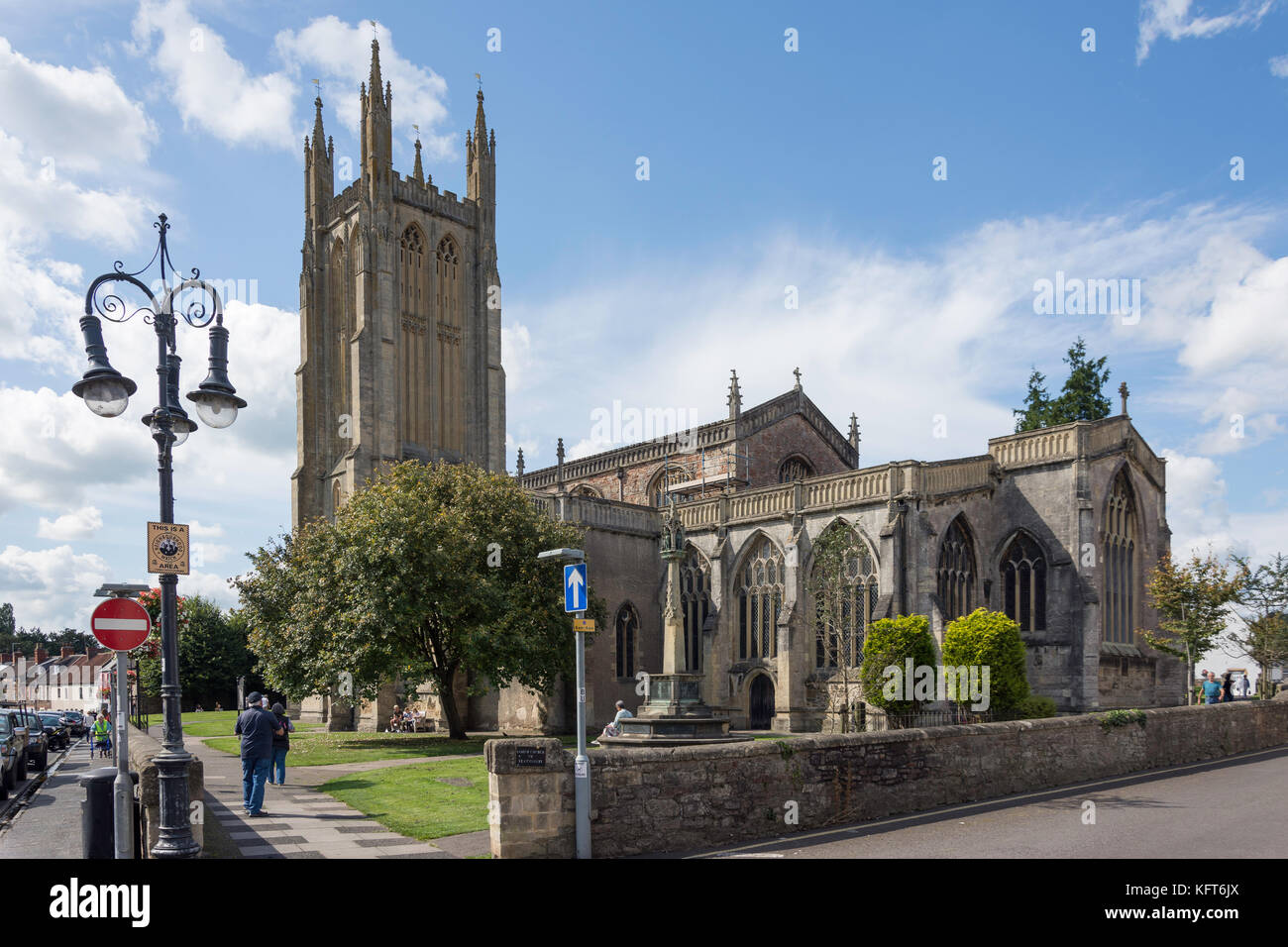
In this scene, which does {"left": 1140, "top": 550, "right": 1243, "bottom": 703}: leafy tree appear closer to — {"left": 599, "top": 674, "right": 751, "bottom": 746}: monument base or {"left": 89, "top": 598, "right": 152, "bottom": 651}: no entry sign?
{"left": 599, "top": 674, "right": 751, "bottom": 746}: monument base

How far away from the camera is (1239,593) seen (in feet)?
87.4

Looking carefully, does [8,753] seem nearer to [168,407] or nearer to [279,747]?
[279,747]

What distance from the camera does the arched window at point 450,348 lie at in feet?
163

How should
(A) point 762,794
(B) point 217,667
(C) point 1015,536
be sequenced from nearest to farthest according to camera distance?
(A) point 762,794
(C) point 1015,536
(B) point 217,667

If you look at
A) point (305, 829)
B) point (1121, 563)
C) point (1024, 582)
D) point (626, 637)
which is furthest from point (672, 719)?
point (1121, 563)

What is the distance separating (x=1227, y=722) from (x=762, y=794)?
15078 mm

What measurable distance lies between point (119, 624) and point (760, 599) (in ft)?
86.9

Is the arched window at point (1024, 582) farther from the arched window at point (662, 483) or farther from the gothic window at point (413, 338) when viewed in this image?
the gothic window at point (413, 338)

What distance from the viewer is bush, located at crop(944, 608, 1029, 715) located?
23750 mm

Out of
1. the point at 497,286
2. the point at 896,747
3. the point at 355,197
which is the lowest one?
the point at 896,747

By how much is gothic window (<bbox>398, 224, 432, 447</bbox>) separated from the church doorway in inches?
896
